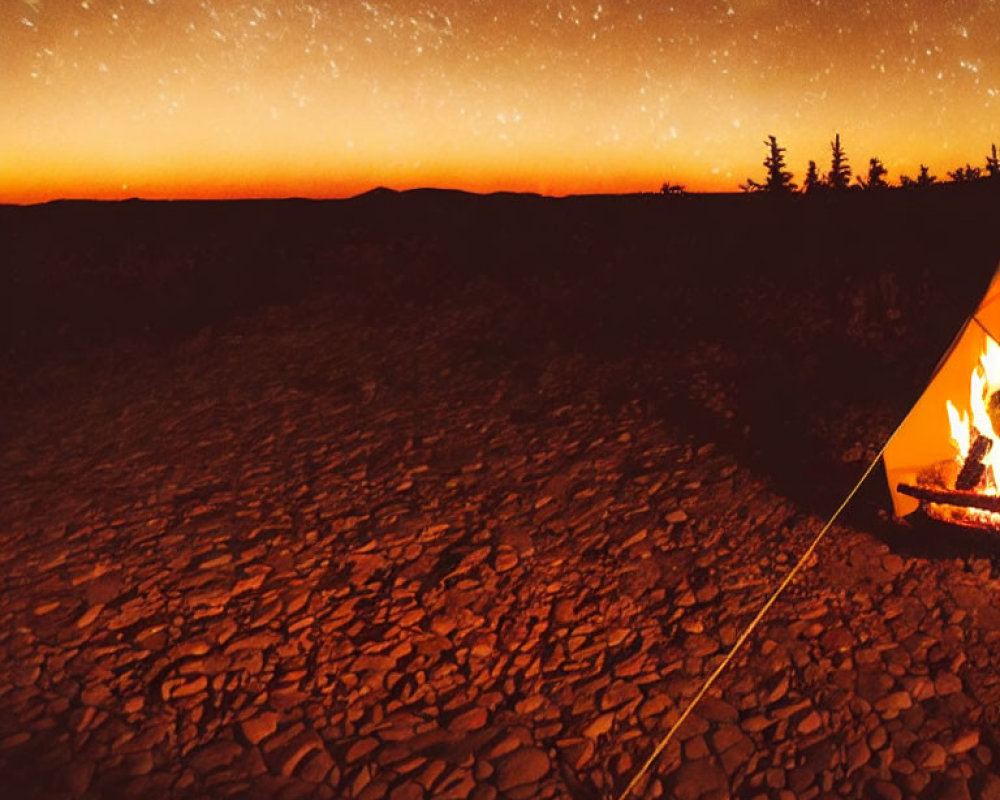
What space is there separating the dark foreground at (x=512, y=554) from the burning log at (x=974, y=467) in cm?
41

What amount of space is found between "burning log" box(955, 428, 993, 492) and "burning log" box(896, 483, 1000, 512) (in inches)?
11.5

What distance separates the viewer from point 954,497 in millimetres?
4875

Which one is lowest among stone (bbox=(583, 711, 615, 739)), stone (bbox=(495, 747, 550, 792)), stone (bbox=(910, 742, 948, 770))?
stone (bbox=(495, 747, 550, 792))

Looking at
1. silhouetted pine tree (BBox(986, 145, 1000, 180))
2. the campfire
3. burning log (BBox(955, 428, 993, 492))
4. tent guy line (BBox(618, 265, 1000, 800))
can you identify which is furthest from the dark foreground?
silhouetted pine tree (BBox(986, 145, 1000, 180))

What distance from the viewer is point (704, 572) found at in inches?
203

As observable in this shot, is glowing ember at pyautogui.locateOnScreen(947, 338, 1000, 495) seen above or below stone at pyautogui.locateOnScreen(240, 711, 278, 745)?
above

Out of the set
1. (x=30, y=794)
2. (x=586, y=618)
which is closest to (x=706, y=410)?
(x=586, y=618)

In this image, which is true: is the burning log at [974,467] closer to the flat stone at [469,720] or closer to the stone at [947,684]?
the stone at [947,684]

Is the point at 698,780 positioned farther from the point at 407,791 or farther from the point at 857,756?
the point at 407,791

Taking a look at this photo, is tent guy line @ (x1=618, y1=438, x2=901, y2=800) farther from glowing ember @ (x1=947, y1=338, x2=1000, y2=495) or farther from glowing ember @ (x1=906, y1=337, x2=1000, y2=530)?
glowing ember @ (x1=947, y1=338, x2=1000, y2=495)

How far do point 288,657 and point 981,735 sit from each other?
3.96m

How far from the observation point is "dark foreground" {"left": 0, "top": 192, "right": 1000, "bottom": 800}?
3.80 m

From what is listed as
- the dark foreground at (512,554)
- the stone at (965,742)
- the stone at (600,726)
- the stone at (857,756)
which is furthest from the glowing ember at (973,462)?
the stone at (600,726)

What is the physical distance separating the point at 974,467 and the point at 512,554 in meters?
3.48
